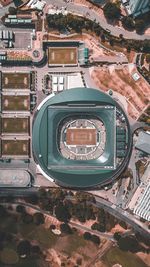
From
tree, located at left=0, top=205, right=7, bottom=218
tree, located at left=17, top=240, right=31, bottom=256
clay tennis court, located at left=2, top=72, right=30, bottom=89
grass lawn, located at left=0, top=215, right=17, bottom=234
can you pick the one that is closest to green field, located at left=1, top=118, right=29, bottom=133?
clay tennis court, located at left=2, top=72, right=30, bottom=89

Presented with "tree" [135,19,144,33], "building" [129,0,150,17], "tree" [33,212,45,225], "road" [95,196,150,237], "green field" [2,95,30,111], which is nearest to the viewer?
"building" [129,0,150,17]

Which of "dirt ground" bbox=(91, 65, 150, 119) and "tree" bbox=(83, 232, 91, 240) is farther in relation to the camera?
"dirt ground" bbox=(91, 65, 150, 119)

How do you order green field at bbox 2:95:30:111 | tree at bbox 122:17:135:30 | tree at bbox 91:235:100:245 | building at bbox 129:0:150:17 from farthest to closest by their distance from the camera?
1. green field at bbox 2:95:30:111
2. tree at bbox 122:17:135:30
3. tree at bbox 91:235:100:245
4. building at bbox 129:0:150:17

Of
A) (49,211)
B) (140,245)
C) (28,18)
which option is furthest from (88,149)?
(28,18)

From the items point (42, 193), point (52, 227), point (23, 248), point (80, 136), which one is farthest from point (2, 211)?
point (80, 136)

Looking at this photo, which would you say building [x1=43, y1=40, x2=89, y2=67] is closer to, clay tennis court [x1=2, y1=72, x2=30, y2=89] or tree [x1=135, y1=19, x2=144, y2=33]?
clay tennis court [x1=2, y1=72, x2=30, y2=89]

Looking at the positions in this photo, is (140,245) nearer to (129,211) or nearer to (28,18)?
(129,211)

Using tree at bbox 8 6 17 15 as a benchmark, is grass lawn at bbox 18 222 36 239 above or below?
below

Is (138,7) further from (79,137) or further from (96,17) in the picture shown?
(79,137)
